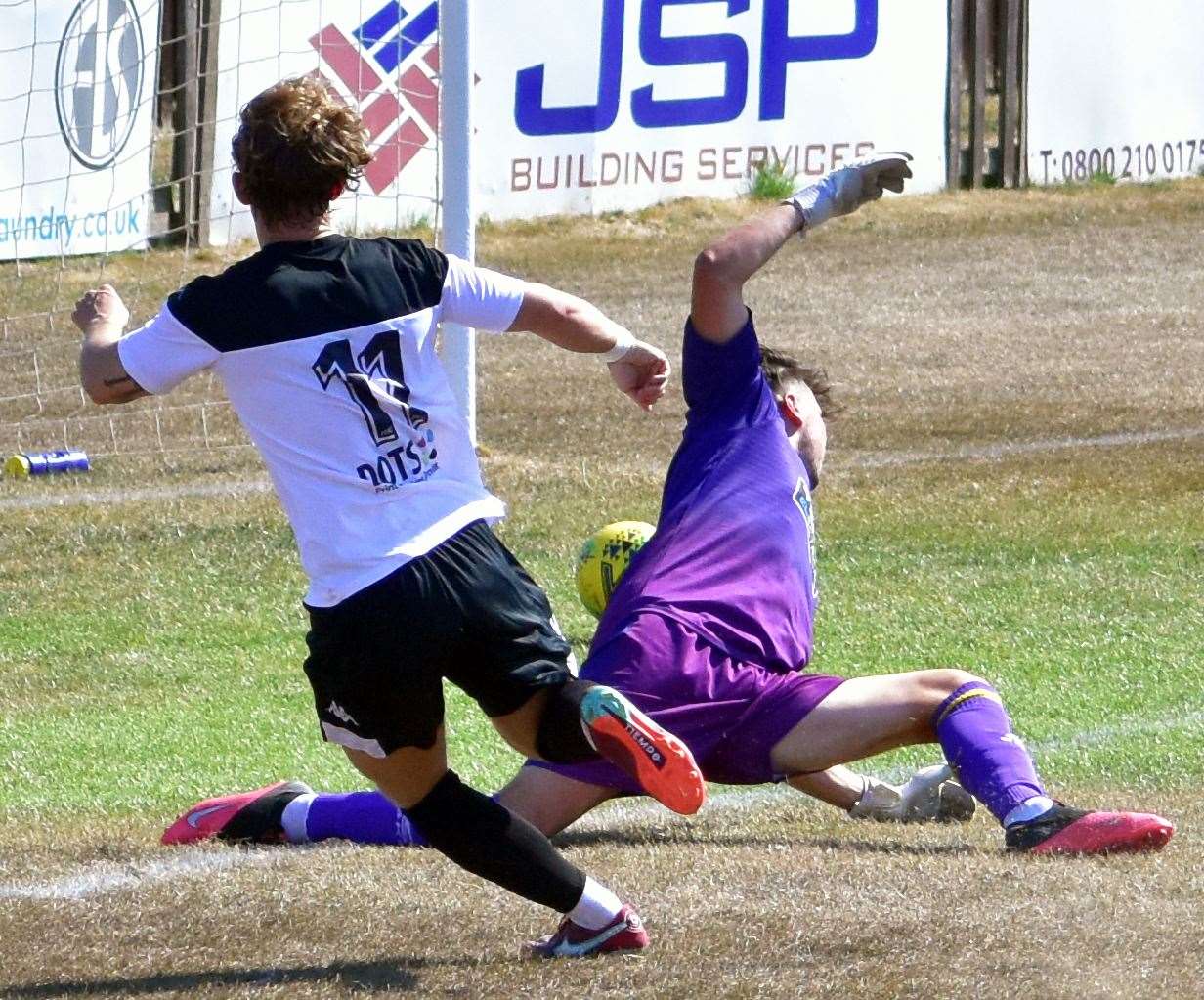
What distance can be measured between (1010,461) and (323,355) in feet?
25.2

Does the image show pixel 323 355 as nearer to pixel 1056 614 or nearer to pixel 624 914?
pixel 624 914

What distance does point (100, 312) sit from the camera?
13.3 ft

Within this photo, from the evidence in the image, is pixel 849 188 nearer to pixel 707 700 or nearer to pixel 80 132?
pixel 707 700

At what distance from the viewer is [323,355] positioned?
3.76 metres

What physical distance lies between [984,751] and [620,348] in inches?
53.1

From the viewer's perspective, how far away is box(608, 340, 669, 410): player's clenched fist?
14.2ft

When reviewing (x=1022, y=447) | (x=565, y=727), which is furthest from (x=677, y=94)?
(x=565, y=727)

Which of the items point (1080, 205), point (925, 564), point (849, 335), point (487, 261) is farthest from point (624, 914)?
point (1080, 205)

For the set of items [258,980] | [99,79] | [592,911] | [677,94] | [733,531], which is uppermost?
[677,94]

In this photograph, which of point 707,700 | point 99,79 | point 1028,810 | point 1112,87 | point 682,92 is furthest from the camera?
point 1112,87

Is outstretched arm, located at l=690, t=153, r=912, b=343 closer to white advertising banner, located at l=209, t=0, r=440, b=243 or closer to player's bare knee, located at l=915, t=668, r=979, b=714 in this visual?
player's bare knee, located at l=915, t=668, r=979, b=714

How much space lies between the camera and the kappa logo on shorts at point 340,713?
3.81m

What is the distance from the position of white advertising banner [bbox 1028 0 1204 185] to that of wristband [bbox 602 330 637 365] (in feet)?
52.2

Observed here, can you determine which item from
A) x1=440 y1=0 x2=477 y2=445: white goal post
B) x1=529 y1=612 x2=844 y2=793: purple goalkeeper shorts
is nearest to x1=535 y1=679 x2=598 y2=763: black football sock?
x1=529 y1=612 x2=844 y2=793: purple goalkeeper shorts
